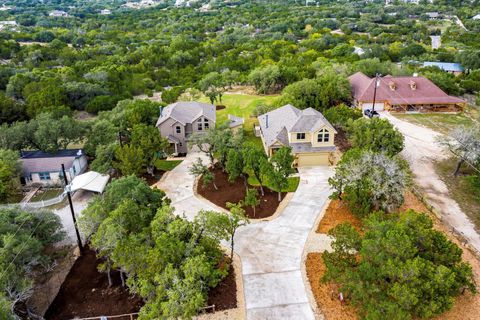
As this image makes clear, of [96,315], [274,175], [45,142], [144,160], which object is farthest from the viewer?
[45,142]

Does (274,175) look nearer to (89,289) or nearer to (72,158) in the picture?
(89,289)

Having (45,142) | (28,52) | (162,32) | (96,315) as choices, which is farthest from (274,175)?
(162,32)

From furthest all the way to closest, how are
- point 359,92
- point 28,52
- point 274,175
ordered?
point 28,52
point 359,92
point 274,175

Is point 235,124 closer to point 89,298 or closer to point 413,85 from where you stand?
point 413,85

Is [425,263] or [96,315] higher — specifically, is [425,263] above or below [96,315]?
above

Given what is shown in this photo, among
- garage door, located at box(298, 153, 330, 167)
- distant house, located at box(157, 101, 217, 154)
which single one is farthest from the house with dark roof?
distant house, located at box(157, 101, 217, 154)

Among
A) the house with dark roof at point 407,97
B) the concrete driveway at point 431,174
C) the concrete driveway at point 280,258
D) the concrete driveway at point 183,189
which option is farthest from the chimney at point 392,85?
the concrete driveway at point 183,189
